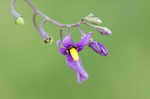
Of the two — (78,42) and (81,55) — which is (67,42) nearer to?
(78,42)

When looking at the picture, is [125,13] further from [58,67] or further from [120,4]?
[58,67]

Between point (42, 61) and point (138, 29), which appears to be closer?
point (42, 61)

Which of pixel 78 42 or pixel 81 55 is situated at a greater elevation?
pixel 81 55

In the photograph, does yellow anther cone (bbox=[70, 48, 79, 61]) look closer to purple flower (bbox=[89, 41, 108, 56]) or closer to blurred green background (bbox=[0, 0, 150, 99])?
purple flower (bbox=[89, 41, 108, 56])

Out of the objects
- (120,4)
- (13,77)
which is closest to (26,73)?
(13,77)

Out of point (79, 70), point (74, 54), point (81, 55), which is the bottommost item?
Result: point (79, 70)

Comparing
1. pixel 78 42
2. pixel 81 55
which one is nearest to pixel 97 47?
pixel 78 42

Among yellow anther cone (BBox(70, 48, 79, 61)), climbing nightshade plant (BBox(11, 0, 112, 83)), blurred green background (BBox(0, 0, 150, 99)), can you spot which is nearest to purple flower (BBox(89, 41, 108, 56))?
climbing nightshade plant (BBox(11, 0, 112, 83))
